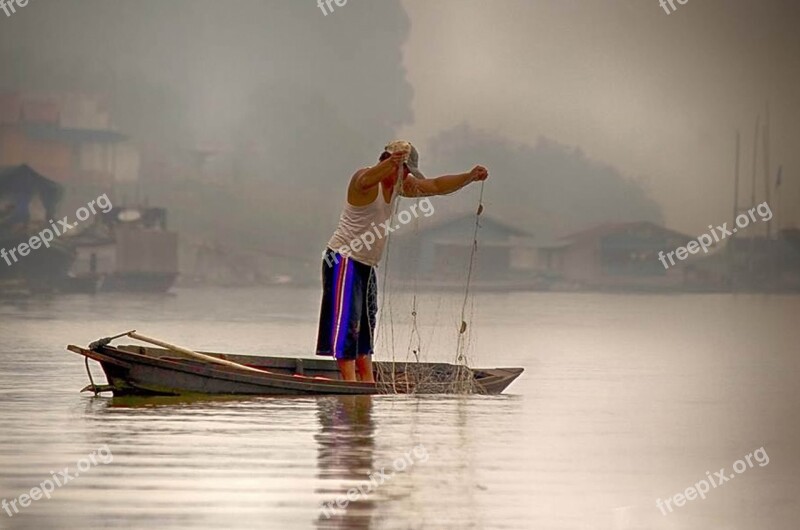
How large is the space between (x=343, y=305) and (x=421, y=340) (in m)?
3.95

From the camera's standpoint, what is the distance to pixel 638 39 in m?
15.2

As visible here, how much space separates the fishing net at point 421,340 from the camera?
633 centimetres

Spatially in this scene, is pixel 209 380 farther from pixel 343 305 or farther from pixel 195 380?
pixel 343 305

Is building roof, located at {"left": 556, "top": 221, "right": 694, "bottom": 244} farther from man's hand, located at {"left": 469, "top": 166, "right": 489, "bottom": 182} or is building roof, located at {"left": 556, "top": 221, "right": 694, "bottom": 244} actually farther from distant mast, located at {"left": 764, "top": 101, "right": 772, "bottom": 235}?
man's hand, located at {"left": 469, "top": 166, "right": 489, "bottom": 182}

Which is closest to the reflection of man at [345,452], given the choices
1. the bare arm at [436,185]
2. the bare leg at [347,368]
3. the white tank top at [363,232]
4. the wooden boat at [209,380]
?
the wooden boat at [209,380]

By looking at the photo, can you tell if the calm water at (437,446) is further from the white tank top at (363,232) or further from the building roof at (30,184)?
the building roof at (30,184)

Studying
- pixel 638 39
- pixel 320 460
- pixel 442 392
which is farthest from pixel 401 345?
pixel 638 39

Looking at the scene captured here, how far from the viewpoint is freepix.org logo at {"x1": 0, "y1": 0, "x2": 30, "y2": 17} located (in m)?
14.8

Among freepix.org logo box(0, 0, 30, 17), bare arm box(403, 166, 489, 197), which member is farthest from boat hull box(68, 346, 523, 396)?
freepix.org logo box(0, 0, 30, 17)

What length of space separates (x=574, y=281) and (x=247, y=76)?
4.28m

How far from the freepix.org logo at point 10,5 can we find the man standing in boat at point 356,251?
9.76 metres

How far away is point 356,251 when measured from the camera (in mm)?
5996

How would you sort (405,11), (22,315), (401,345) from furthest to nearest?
(405,11) → (22,315) → (401,345)

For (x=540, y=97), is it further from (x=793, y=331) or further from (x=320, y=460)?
(x=320, y=460)
